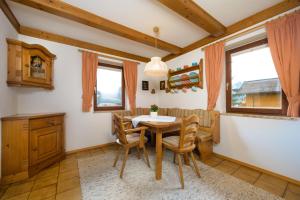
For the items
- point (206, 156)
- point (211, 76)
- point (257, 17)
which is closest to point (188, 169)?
point (206, 156)

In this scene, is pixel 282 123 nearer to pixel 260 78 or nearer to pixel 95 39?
pixel 260 78

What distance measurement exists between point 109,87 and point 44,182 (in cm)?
223

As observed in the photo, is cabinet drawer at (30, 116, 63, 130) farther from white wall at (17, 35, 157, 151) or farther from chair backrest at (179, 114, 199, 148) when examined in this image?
chair backrest at (179, 114, 199, 148)

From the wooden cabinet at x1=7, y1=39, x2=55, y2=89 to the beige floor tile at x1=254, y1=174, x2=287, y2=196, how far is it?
11.6 ft

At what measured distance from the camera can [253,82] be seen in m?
2.14

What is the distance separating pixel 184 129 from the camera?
151cm

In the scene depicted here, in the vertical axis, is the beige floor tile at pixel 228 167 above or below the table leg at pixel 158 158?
below

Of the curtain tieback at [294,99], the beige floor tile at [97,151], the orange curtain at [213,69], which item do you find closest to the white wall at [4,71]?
the beige floor tile at [97,151]

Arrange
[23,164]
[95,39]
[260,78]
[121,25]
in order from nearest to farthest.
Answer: [23,164] → [260,78] → [121,25] → [95,39]

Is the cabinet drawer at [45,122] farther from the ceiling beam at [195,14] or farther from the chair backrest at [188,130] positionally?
the ceiling beam at [195,14]

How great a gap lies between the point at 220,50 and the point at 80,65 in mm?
2893

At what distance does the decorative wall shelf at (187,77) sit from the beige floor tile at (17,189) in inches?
127

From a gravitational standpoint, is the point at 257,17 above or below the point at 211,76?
above

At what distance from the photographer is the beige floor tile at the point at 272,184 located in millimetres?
1509
